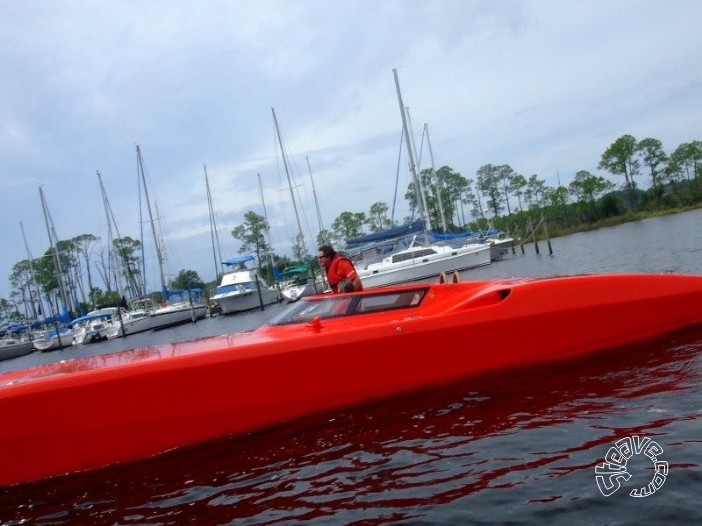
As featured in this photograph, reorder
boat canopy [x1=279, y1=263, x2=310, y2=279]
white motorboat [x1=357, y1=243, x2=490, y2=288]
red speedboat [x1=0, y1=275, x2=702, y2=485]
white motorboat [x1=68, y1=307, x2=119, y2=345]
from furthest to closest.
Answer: boat canopy [x1=279, y1=263, x2=310, y2=279], white motorboat [x1=68, y1=307, x2=119, y2=345], white motorboat [x1=357, y1=243, x2=490, y2=288], red speedboat [x1=0, y1=275, x2=702, y2=485]

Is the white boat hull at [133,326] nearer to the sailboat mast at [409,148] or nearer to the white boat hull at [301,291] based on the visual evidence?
the white boat hull at [301,291]

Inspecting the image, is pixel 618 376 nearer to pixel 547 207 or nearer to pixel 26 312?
pixel 26 312

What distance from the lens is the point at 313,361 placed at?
5520mm

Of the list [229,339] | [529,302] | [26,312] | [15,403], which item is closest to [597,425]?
[529,302]

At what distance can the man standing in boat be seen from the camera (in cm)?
777

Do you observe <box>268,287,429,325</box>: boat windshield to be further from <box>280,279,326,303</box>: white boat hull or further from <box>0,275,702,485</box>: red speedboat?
<box>280,279,326,303</box>: white boat hull

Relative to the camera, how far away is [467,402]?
5.68 metres

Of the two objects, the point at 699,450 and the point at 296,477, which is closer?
the point at 699,450

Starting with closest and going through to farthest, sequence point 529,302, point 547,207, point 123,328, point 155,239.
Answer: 1. point 529,302
2. point 123,328
3. point 155,239
4. point 547,207

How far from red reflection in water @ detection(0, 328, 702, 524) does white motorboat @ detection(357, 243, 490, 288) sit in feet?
75.2

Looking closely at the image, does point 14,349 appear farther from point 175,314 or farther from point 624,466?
point 624,466

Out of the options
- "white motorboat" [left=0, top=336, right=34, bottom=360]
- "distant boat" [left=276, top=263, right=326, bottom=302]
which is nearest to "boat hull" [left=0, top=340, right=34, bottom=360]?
"white motorboat" [left=0, top=336, right=34, bottom=360]

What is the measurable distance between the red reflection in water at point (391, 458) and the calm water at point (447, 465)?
0.05ft

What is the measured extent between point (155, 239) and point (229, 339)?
1323 inches
